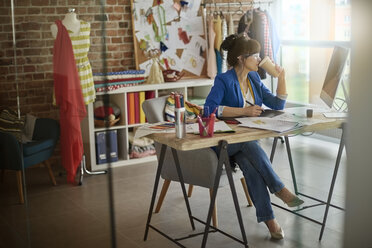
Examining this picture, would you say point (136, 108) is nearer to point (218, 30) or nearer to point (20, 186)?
point (218, 30)

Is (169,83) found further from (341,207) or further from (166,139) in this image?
(341,207)

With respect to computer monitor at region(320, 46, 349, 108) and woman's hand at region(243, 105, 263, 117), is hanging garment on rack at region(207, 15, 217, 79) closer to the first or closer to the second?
woman's hand at region(243, 105, 263, 117)

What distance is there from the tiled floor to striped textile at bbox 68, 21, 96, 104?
0.34 m

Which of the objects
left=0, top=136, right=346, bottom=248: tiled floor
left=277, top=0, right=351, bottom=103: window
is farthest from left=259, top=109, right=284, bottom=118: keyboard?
left=277, top=0, right=351, bottom=103: window

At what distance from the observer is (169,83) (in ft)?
18.5

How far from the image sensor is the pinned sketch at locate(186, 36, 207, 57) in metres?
6.13

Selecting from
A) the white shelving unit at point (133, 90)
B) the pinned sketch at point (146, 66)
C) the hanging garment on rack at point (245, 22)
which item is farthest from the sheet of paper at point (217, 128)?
the hanging garment on rack at point (245, 22)

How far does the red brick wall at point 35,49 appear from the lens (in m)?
1.98

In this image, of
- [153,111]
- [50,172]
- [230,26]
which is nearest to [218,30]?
[230,26]

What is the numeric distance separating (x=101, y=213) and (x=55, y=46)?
73 cm

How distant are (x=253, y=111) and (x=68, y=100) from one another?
1589mm

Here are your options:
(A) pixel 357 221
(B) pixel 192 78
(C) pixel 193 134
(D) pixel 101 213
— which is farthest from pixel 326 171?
(B) pixel 192 78

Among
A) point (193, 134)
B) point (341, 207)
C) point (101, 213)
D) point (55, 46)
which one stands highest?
point (55, 46)

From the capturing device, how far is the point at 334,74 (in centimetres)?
106
